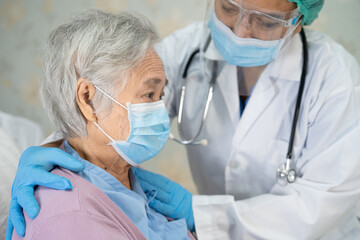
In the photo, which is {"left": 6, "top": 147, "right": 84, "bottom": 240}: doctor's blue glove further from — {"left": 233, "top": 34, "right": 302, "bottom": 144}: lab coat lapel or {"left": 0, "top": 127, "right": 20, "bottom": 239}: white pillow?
{"left": 233, "top": 34, "right": 302, "bottom": 144}: lab coat lapel

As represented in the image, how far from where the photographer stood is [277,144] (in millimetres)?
1508

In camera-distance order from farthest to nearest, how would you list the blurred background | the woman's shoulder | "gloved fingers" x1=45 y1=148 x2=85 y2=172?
1. the blurred background
2. "gloved fingers" x1=45 y1=148 x2=85 y2=172
3. the woman's shoulder

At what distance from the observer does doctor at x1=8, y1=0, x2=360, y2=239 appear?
1365 millimetres

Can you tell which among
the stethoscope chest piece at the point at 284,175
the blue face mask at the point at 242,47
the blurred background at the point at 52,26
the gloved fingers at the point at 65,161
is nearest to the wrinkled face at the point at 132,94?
the gloved fingers at the point at 65,161

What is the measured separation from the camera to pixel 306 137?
58.3 inches

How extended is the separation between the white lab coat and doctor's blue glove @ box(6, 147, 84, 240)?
564 millimetres

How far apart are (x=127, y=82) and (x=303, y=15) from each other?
0.72m

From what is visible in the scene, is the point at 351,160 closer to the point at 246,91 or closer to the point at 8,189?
the point at 246,91

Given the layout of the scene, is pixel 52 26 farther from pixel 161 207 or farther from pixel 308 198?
pixel 308 198

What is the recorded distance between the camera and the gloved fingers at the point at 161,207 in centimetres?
136

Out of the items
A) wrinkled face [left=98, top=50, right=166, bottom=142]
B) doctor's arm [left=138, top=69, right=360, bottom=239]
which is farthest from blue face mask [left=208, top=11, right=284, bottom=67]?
wrinkled face [left=98, top=50, right=166, bottom=142]

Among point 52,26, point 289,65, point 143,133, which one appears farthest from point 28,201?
point 52,26

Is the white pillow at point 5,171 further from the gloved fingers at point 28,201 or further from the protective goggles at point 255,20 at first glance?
the protective goggles at point 255,20

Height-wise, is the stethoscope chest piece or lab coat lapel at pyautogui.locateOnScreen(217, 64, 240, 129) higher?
lab coat lapel at pyautogui.locateOnScreen(217, 64, 240, 129)
